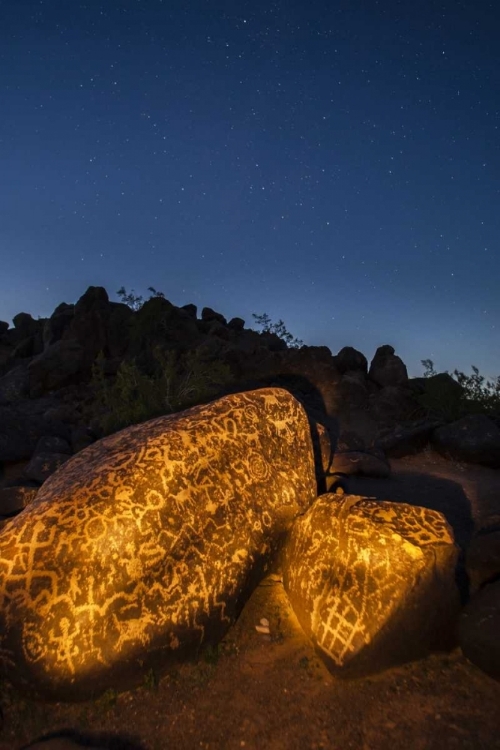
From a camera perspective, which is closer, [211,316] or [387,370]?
[387,370]

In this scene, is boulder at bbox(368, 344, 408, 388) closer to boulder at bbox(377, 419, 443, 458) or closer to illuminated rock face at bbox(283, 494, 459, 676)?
boulder at bbox(377, 419, 443, 458)

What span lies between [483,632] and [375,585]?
91cm

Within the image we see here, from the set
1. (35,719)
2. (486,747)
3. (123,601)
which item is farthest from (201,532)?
(486,747)

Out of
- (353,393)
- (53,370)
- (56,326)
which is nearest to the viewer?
(353,393)

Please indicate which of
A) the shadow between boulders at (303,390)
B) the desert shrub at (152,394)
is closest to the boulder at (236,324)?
the shadow between boulders at (303,390)

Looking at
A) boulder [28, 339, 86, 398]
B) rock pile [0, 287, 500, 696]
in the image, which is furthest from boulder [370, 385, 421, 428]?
boulder [28, 339, 86, 398]

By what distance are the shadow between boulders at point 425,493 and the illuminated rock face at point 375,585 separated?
2645 millimetres

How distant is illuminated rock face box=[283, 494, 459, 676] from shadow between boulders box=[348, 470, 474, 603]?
2.64 metres

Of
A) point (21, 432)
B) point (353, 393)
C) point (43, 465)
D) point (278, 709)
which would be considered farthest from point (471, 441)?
point (353, 393)

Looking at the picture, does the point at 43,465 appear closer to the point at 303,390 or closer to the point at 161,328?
the point at 303,390

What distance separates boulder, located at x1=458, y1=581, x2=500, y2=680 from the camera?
334 cm

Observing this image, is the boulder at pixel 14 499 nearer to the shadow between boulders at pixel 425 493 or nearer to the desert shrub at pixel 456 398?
the shadow between boulders at pixel 425 493

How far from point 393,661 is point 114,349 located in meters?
29.2

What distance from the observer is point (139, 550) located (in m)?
3.66
